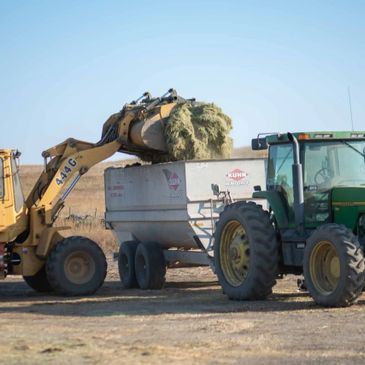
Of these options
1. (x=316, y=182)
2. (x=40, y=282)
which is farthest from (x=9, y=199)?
(x=316, y=182)

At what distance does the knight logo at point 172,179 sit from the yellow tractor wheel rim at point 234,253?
203 cm

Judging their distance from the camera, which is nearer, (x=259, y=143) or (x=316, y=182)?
(x=316, y=182)

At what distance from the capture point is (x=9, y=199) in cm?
1580

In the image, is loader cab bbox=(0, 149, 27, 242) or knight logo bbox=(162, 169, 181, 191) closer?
loader cab bbox=(0, 149, 27, 242)

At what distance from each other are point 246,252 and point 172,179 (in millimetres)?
2920

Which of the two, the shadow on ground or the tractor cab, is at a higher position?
the tractor cab

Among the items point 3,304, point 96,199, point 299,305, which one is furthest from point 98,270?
point 96,199

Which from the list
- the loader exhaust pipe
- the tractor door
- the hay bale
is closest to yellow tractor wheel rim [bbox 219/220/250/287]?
the loader exhaust pipe

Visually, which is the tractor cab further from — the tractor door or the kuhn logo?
the kuhn logo

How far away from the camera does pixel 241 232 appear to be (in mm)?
13898

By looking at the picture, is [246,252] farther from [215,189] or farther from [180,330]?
[180,330]

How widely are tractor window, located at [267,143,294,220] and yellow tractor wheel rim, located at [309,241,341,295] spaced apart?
125 cm

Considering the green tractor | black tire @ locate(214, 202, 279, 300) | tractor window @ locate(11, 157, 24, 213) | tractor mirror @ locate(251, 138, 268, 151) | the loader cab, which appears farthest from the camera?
tractor window @ locate(11, 157, 24, 213)

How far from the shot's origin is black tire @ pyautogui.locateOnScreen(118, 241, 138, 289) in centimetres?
1753
